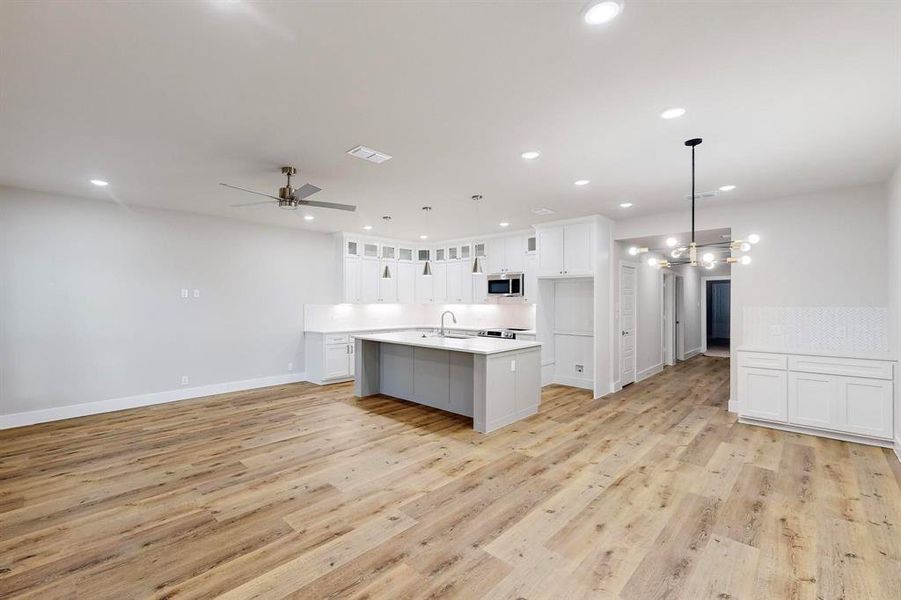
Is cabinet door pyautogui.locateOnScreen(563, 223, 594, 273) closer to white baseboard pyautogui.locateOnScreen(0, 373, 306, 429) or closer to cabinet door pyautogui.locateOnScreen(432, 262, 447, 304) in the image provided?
cabinet door pyautogui.locateOnScreen(432, 262, 447, 304)

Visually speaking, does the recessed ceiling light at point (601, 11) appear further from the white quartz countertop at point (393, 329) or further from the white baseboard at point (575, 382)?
the white baseboard at point (575, 382)

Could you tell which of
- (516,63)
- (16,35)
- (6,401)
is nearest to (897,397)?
(516,63)

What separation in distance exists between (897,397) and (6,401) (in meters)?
9.60

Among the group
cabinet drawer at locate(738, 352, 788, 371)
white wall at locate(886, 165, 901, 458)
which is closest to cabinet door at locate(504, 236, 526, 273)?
cabinet drawer at locate(738, 352, 788, 371)

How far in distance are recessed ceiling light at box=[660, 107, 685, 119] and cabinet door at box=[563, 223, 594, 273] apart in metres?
3.40

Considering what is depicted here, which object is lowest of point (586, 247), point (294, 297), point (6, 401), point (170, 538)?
point (170, 538)

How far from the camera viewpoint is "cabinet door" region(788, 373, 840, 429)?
4410 mm

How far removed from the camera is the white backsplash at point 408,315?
775 cm

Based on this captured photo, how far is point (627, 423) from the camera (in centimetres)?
498

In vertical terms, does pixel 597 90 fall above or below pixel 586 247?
above

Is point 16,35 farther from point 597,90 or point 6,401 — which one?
point 6,401

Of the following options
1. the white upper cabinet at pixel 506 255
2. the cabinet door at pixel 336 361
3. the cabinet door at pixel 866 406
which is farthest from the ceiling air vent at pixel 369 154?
the cabinet door at pixel 866 406

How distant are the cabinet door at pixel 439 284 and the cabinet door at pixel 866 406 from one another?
6068 mm

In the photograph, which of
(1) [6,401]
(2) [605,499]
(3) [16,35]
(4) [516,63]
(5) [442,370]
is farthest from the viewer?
(5) [442,370]
